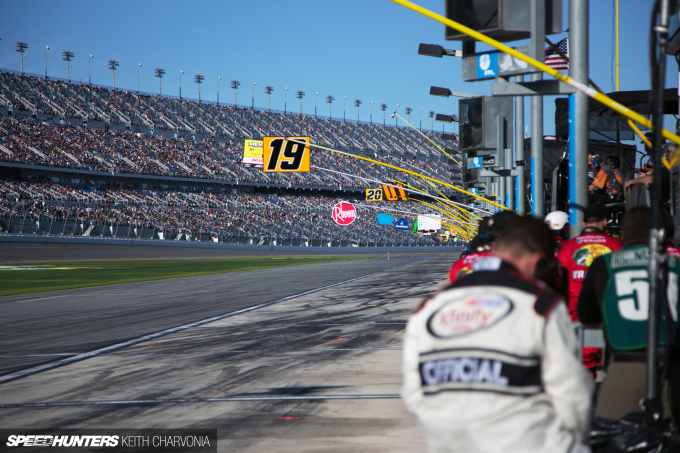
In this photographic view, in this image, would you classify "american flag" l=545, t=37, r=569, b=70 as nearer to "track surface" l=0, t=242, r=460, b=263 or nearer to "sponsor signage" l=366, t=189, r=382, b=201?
"sponsor signage" l=366, t=189, r=382, b=201

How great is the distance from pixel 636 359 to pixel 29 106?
6914cm

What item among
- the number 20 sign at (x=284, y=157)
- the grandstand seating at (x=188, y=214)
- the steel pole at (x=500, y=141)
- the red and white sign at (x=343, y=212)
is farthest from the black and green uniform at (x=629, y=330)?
the red and white sign at (x=343, y=212)

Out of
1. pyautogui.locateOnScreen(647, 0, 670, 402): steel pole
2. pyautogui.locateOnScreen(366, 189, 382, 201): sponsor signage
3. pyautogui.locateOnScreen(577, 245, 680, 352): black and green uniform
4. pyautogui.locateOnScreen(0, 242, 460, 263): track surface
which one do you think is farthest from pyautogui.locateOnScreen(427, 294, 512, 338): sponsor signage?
pyautogui.locateOnScreen(0, 242, 460, 263): track surface

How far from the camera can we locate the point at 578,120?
5.95m

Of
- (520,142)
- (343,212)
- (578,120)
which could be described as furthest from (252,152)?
(578,120)

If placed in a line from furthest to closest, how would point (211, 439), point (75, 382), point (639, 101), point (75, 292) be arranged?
1. point (75, 292)
2. point (639, 101)
3. point (75, 382)
4. point (211, 439)

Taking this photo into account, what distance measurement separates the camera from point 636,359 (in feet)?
9.73

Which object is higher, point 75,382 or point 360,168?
point 360,168

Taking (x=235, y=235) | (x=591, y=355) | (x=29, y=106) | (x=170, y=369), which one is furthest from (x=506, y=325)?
(x=29, y=106)

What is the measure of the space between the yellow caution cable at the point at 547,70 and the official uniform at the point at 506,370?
7.88 feet

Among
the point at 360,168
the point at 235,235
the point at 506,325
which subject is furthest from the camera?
the point at 360,168

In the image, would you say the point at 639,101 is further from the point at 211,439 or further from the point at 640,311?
the point at 211,439

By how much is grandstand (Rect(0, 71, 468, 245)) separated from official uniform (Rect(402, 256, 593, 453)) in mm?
43186

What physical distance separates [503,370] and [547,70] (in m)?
2.82
